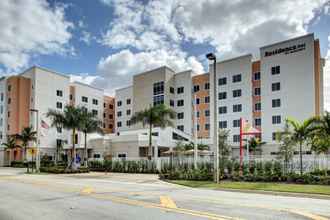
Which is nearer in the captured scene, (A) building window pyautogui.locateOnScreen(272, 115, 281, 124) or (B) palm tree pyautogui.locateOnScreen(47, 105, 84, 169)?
(B) palm tree pyautogui.locateOnScreen(47, 105, 84, 169)

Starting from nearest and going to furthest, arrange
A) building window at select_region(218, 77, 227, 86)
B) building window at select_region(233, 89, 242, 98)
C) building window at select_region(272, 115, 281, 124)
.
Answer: building window at select_region(272, 115, 281, 124)
building window at select_region(233, 89, 242, 98)
building window at select_region(218, 77, 227, 86)

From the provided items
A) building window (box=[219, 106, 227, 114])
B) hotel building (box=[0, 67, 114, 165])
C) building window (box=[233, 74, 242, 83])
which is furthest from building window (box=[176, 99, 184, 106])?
hotel building (box=[0, 67, 114, 165])

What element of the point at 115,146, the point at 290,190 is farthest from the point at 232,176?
the point at 115,146

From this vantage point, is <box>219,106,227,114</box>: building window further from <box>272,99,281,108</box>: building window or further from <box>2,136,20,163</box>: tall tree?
<box>2,136,20,163</box>: tall tree

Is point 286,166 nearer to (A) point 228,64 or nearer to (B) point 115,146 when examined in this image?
(B) point 115,146

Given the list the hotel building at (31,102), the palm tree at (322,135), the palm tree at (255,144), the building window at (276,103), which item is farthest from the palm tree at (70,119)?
the building window at (276,103)

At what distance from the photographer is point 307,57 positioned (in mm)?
52625

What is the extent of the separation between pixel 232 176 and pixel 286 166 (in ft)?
12.9

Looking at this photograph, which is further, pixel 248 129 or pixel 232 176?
pixel 248 129

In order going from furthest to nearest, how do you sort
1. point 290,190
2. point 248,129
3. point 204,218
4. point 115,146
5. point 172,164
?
1. point 115,146
2. point 172,164
3. point 248,129
4. point 290,190
5. point 204,218

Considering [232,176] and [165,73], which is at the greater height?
[165,73]

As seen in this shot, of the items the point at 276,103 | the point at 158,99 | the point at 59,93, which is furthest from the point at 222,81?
the point at 59,93

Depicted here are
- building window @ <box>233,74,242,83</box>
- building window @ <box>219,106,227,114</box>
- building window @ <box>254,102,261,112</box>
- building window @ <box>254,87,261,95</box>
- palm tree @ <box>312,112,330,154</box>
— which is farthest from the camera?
building window @ <box>219,106,227,114</box>

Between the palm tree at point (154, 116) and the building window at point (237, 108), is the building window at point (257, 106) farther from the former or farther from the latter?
the palm tree at point (154, 116)
